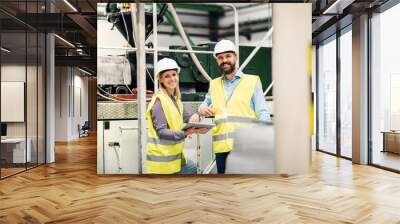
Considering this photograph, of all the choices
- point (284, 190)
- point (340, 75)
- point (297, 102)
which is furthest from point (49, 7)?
point (340, 75)

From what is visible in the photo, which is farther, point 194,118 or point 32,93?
point 32,93

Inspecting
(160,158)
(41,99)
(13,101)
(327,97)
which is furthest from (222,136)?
(327,97)

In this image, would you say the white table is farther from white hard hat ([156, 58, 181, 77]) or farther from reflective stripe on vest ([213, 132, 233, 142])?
reflective stripe on vest ([213, 132, 233, 142])

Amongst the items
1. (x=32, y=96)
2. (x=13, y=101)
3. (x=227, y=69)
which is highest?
(x=227, y=69)

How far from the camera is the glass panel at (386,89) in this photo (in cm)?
718

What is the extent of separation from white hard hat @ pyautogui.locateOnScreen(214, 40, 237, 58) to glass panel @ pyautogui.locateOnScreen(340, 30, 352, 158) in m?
3.68

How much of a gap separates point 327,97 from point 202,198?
260 inches

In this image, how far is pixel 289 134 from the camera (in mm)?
6340

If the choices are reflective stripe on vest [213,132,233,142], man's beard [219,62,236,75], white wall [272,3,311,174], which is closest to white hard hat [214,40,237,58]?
man's beard [219,62,236,75]

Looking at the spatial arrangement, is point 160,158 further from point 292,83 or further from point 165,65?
point 292,83

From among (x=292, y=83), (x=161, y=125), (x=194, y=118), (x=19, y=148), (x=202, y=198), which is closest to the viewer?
(x=202, y=198)

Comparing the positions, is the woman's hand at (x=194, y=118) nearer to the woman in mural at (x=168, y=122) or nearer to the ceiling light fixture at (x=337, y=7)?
the woman in mural at (x=168, y=122)

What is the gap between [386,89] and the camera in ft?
24.5

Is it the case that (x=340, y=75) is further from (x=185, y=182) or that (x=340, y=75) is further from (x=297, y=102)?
(x=185, y=182)
